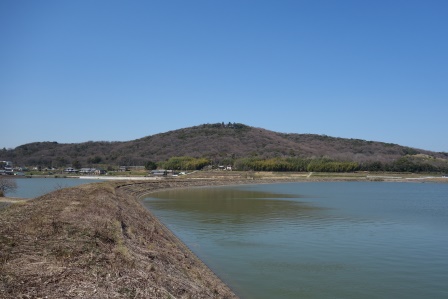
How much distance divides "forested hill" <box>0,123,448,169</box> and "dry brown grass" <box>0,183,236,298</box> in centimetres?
10540

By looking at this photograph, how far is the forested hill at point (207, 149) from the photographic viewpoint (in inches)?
5246

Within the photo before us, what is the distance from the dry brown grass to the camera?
6242 mm

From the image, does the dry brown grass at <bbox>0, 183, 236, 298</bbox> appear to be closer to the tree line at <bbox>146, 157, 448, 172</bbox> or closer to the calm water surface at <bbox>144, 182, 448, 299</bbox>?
the calm water surface at <bbox>144, 182, 448, 299</bbox>

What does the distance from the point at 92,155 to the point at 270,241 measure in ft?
445

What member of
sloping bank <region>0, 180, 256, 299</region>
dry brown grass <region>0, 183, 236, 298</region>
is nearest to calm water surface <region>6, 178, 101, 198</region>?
sloping bank <region>0, 180, 256, 299</region>

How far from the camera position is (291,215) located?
86.9 feet

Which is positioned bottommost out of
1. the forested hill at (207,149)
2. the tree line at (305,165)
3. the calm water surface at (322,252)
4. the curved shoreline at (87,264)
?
the calm water surface at (322,252)

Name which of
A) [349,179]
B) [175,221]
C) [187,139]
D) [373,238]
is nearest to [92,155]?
[187,139]

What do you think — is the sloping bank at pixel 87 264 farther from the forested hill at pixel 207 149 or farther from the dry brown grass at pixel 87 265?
the forested hill at pixel 207 149

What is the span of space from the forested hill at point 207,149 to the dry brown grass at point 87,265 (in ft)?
346

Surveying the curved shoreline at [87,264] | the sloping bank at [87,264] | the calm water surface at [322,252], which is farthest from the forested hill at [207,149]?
the sloping bank at [87,264]

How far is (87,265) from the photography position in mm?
7578

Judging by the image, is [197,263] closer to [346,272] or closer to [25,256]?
[346,272]

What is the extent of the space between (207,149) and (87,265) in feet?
446
